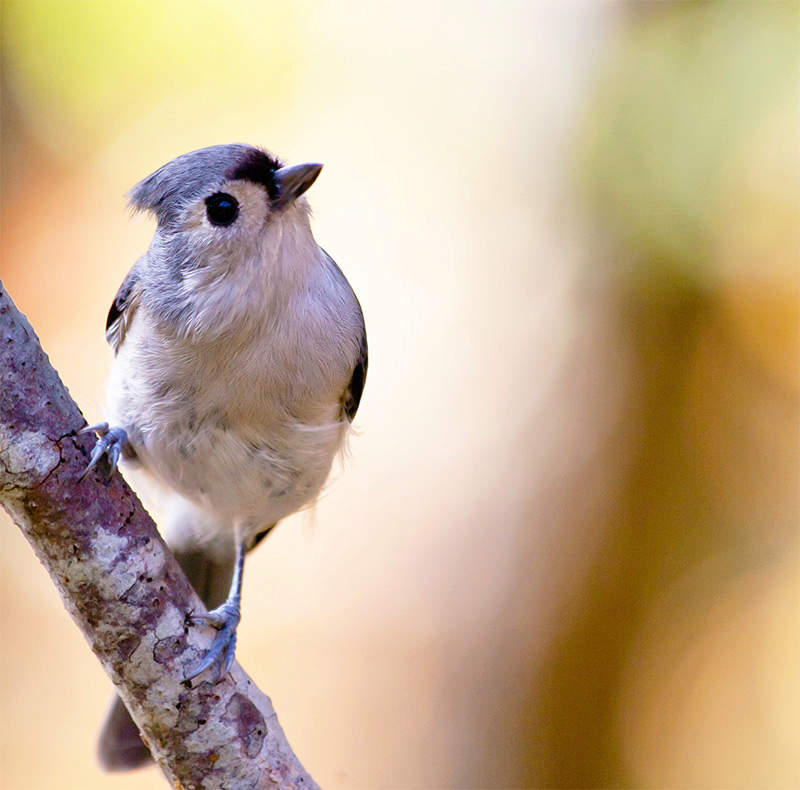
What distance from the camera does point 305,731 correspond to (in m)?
3.47

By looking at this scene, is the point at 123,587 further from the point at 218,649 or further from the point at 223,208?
the point at 223,208

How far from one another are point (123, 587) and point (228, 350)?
51 centimetres

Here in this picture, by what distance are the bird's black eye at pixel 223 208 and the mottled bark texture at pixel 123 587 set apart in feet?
1.39

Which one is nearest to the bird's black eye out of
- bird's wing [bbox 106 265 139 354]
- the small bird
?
the small bird

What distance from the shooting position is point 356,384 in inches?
82.4

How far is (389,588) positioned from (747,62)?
8.07 feet

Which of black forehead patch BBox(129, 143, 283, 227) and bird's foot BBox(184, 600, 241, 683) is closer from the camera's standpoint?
bird's foot BBox(184, 600, 241, 683)

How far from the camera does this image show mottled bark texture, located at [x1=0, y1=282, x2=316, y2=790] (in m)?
1.44

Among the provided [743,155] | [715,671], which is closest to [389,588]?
[715,671]

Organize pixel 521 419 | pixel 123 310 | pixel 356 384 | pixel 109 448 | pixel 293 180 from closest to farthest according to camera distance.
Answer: pixel 109 448 < pixel 293 180 < pixel 123 310 < pixel 356 384 < pixel 521 419

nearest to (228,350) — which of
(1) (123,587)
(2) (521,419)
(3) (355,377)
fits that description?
(3) (355,377)

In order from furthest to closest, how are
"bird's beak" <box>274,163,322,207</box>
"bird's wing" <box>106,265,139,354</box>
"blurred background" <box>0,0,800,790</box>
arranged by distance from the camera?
"blurred background" <box>0,0,800,790</box> < "bird's wing" <box>106,265,139,354</box> < "bird's beak" <box>274,163,322,207</box>

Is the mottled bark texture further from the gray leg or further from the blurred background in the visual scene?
the blurred background

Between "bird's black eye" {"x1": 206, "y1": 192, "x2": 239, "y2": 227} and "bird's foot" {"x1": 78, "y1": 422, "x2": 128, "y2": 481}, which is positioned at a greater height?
"bird's black eye" {"x1": 206, "y1": 192, "x2": 239, "y2": 227}
